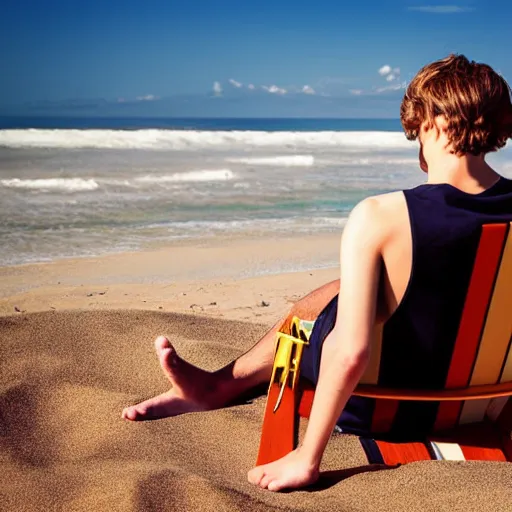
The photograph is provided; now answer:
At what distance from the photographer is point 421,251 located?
215cm

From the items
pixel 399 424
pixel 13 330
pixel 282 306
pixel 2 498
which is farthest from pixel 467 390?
pixel 282 306

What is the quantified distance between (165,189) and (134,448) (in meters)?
9.75

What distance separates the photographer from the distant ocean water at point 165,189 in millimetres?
8156

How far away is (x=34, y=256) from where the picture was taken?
22.6 feet

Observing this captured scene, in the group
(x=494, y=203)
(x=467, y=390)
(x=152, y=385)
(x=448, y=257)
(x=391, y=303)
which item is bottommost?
(x=152, y=385)

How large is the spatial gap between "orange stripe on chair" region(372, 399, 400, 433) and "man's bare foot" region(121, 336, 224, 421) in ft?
2.52

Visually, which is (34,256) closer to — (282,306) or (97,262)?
(97,262)

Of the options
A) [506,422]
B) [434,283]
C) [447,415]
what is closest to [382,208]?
[434,283]

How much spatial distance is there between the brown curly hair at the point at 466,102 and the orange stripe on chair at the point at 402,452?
1.02m

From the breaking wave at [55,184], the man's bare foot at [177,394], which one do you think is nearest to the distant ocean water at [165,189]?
the breaking wave at [55,184]

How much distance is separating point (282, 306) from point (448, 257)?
3.14m

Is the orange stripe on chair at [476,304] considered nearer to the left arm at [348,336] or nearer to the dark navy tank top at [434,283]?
the dark navy tank top at [434,283]

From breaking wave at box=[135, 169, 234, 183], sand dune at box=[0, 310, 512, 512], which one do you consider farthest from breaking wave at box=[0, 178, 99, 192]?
sand dune at box=[0, 310, 512, 512]

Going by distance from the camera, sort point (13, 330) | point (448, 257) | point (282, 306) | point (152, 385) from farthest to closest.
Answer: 1. point (282, 306)
2. point (13, 330)
3. point (152, 385)
4. point (448, 257)
